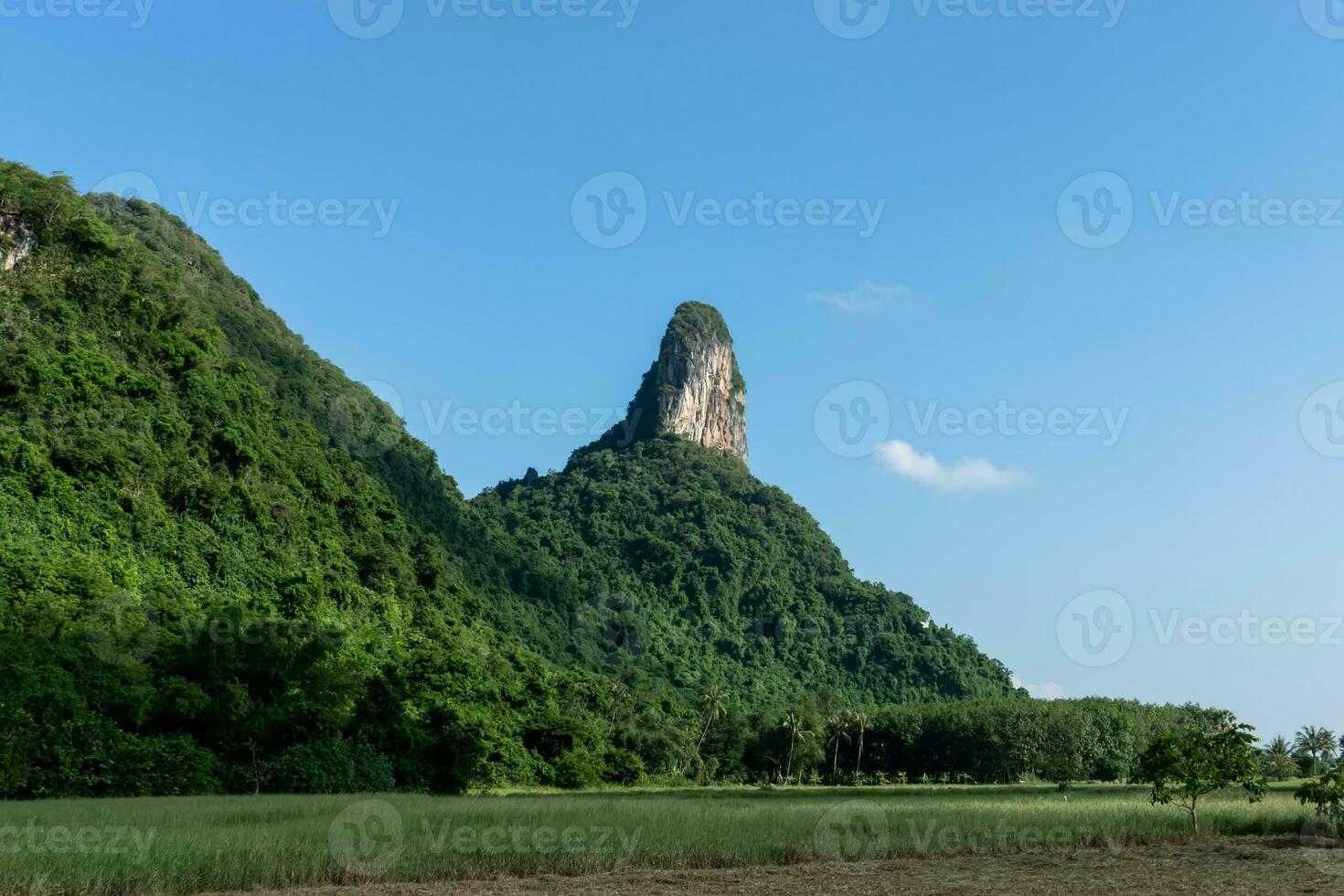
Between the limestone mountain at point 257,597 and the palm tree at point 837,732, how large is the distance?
502 cm

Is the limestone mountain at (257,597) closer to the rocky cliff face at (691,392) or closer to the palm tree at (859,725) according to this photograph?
the palm tree at (859,725)

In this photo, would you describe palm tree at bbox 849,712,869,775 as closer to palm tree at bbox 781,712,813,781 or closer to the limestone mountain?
palm tree at bbox 781,712,813,781

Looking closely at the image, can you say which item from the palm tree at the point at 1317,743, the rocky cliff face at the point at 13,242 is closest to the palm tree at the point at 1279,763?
the palm tree at the point at 1317,743

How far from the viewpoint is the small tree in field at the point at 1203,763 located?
2338 centimetres

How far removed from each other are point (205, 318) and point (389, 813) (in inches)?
Answer: 2297

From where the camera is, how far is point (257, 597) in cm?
5303

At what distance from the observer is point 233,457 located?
61.8 m

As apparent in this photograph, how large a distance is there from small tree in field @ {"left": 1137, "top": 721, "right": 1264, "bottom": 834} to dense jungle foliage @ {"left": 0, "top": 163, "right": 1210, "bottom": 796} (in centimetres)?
2903

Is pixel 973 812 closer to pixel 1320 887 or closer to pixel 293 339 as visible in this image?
pixel 1320 887

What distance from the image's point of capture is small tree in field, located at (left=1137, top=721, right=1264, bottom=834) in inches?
920

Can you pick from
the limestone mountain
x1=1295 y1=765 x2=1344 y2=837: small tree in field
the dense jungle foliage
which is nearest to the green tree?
the dense jungle foliage

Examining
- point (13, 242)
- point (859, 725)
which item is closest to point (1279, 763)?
point (859, 725)

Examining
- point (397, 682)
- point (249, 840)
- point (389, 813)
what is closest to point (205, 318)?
point (397, 682)

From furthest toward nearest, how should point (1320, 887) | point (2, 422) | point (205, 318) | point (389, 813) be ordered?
point (205, 318) < point (2, 422) < point (389, 813) < point (1320, 887)
